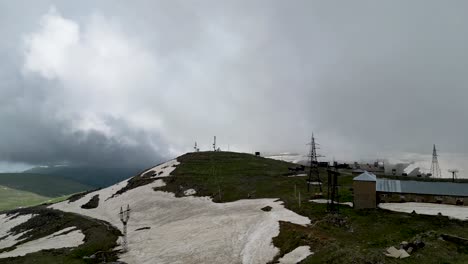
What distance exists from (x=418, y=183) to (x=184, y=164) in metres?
95.8

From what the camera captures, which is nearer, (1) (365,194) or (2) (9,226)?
(1) (365,194)

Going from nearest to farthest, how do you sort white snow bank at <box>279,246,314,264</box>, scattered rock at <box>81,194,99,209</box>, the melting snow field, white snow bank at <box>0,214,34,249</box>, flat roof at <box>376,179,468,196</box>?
white snow bank at <box>279,246,314,264</box>
the melting snow field
flat roof at <box>376,179,468,196</box>
white snow bank at <box>0,214,34,249</box>
scattered rock at <box>81,194,99,209</box>

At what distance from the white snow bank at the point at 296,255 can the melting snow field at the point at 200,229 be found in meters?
3.32

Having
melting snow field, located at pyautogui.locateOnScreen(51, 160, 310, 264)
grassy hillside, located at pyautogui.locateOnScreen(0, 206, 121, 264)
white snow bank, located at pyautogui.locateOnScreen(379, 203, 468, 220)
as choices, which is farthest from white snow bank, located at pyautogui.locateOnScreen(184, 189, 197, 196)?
white snow bank, located at pyautogui.locateOnScreen(379, 203, 468, 220)

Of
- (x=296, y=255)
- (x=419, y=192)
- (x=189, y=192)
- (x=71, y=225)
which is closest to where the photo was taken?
(x=296, y=255)

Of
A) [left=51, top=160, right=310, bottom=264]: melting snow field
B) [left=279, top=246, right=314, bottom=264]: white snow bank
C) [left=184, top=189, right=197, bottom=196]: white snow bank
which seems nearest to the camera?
[left=279, top=246, right=314, bottom=264]: white snow bank

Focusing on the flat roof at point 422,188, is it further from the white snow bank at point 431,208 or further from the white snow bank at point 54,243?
the white snow bank at point 54,243

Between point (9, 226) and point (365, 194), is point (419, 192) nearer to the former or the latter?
point (365, 194)

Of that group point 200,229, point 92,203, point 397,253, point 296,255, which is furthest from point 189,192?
point 397,253

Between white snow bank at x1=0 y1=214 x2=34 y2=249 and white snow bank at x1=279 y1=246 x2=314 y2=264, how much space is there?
76036mm

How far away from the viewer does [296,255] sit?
1633 inches

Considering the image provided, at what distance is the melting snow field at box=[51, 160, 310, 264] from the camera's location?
5106cm

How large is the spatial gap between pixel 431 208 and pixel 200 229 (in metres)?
40.1

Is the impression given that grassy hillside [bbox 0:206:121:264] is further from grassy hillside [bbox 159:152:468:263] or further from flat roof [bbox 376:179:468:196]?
flat roof [bbox 376:179:468:196]
